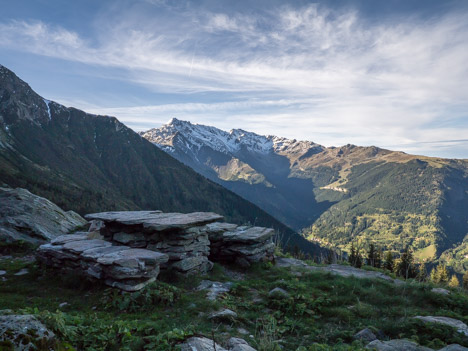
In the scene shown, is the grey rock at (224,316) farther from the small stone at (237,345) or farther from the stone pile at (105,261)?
the stone pile at (105,261)

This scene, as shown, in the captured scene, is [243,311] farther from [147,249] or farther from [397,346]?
[147,249]

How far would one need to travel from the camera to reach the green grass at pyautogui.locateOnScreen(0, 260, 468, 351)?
7.22 meters

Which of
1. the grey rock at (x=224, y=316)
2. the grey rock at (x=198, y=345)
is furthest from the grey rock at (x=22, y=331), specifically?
the grey rock at (x=224, y=316)

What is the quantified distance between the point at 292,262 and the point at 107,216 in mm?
17113

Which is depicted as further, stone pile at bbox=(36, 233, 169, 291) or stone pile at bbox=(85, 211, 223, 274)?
stone pile at bbox=(85, 211, 223, 274)

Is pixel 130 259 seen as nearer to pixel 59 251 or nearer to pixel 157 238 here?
pixel 157 238

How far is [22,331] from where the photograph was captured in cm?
507

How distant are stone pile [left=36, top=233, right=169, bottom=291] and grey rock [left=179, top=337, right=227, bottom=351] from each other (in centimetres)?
718

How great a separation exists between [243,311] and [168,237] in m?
8.08

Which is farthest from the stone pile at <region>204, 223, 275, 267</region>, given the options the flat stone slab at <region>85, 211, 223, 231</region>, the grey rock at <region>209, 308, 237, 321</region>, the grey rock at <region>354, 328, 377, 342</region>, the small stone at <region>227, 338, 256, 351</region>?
the small stone at <region>227, 338, 256, 351</region>

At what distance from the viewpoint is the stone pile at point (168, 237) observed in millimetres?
17219

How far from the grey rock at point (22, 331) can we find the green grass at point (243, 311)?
1.43 feet

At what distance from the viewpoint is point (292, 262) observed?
78.1 ft

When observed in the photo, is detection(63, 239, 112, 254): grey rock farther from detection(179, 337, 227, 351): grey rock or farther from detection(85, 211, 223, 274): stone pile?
detection(179, 337, 227, 351): grey rock
